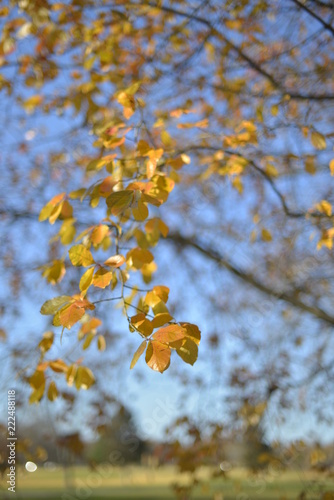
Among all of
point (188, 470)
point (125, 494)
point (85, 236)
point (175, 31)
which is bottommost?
point (125, 494)

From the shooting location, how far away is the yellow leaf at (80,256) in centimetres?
117

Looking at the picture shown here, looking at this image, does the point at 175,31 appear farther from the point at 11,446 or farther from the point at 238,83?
the point at 11,446

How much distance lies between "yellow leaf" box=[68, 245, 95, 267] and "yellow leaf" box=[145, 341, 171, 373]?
0.93ft

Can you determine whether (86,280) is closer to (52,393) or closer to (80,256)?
(80,256)

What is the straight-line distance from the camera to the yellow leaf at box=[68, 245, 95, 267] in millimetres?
1173

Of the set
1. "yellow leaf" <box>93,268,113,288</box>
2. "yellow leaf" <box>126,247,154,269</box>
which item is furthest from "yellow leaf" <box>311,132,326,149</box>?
"yellow leaf" <box>93,268,113,288</box>

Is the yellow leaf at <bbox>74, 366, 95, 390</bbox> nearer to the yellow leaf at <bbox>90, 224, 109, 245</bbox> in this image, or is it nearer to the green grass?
the yellow leaf at <bbox>90, 224, 109, 245</bbox>

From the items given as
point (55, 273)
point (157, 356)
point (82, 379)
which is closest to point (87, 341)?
point (82, 379)

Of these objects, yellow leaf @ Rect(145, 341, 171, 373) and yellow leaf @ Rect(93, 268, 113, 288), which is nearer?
yellow leaf @ Rect(145, 341, 171, 373)

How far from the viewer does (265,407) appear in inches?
110

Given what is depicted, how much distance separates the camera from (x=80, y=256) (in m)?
1.18

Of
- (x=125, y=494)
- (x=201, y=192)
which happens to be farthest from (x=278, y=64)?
(x=125, y=494)

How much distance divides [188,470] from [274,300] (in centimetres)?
125

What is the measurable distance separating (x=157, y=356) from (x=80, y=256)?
34cm
